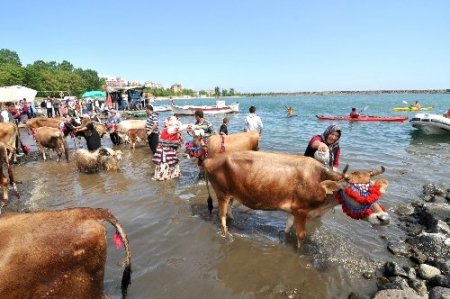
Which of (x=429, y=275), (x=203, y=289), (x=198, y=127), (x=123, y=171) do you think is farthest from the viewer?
(x=123, y=171)

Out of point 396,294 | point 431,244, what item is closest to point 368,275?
point 396,294

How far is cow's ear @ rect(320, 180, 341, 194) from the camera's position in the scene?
5242mm

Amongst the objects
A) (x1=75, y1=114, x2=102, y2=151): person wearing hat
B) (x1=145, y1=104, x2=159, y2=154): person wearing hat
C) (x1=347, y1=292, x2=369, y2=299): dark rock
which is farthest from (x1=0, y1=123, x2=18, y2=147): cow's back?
(x1=347, y1=292, x2=369, y2=299): dark rock

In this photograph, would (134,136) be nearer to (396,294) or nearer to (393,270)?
(393,270)

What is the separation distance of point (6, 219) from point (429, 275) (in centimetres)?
607

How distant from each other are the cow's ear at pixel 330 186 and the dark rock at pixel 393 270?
5.28 feet

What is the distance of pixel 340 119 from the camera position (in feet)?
108

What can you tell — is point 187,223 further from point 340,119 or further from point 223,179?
point 340,119

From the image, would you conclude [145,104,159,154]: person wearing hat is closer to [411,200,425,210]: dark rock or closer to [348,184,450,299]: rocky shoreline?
[348,184,450,299]: rocky shoreline

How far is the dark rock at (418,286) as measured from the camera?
199 inches

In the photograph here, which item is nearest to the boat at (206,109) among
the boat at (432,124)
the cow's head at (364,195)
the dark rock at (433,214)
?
the boat at (432,124)

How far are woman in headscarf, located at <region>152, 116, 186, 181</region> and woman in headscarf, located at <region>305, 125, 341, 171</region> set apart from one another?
4.28 m

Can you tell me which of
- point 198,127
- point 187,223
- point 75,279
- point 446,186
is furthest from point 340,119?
point 75,279

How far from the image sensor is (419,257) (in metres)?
6.00
